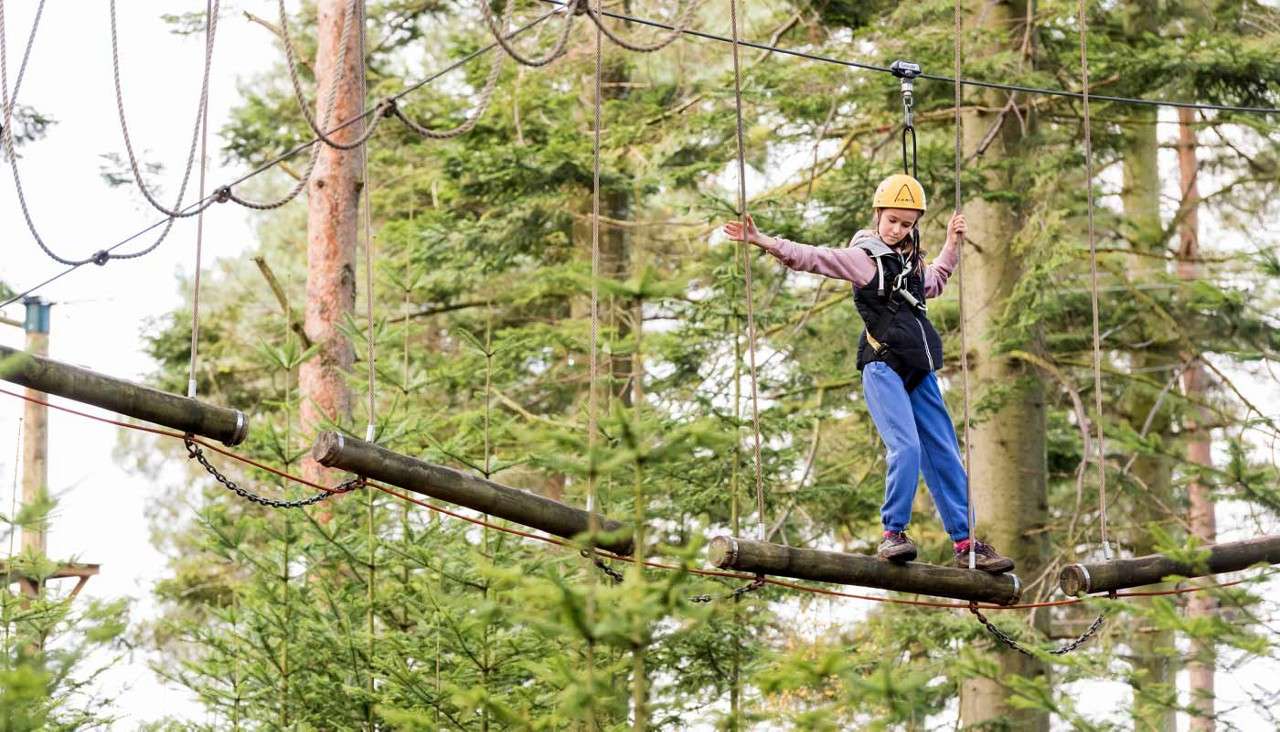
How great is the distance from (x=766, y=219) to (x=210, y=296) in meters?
13.0

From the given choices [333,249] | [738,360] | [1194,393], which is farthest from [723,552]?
[1194,393]

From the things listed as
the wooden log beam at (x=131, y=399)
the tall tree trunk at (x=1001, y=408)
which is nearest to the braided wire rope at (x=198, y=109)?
the wooden log beam at (x=131, y=399)

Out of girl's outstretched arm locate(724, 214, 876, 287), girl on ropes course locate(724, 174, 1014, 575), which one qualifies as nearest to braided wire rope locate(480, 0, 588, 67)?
girl's outstretched arm locate(724, 214, 876, 287)

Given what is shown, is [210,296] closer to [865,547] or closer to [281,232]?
[281,232]

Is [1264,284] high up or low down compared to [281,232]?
down

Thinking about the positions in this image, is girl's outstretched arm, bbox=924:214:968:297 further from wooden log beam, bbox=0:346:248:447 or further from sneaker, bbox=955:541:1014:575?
wooden log beam, bbox=0:346:248:447

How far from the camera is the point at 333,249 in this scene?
12117 millimetres

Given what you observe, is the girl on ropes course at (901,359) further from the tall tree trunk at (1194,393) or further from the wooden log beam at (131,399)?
the tall tree trunk at (1194,393)

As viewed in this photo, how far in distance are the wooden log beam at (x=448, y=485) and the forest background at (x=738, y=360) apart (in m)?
0.46

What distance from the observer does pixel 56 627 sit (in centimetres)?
895

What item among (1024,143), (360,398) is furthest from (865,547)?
(360,398)

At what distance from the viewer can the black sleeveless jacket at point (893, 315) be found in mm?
6730

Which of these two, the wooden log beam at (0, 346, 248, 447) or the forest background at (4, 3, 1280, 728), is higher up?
the forest background at (4, 3, 1280, 728)

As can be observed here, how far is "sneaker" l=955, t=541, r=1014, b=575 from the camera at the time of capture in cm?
696
